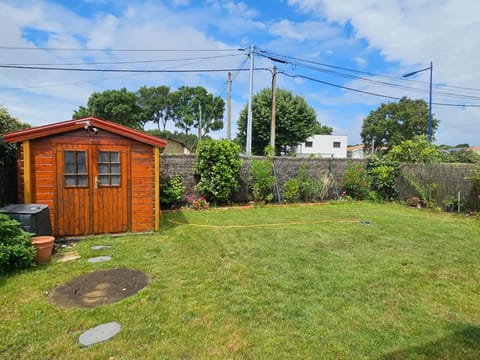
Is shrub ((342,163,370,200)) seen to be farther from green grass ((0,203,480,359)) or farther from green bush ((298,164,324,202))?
green grass ((0,203,480,359))

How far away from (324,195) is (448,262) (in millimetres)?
6185

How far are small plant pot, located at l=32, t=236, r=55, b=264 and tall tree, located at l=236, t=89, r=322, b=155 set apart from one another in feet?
56.3

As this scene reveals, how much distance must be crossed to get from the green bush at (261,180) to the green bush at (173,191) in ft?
7.62

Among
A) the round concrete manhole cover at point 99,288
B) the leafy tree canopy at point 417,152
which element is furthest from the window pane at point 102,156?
the leafy tree canopy at point 417,152

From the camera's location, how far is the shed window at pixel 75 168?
4.43 meters

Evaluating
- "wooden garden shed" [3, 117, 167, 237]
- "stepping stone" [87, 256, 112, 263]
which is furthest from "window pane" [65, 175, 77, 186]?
"stepping stone" [87, 256, 112, 263]

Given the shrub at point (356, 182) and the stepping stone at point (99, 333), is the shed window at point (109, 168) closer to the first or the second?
the stepping stone at point (99, 333)

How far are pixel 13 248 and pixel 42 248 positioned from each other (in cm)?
33

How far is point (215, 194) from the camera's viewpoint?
25.7 ft

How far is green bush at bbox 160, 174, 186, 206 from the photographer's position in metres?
7.43

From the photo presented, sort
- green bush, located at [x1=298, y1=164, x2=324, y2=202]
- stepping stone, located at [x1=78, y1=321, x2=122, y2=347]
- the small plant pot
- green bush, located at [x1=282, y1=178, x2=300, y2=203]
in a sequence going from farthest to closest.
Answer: green bush, located at [x1=298, y1=164, x2=324, y2=202] < green bush, located at [x1=282, y1=178, x2=300, y2=203] < the small plant pot < stepping stone, located at [x1=78, y1=321, x2=122, y2=347]

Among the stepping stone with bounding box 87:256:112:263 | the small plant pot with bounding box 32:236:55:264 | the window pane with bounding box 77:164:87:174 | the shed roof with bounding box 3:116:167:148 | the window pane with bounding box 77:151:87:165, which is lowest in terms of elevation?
the stepping stone with bounding box 87:256:112:263

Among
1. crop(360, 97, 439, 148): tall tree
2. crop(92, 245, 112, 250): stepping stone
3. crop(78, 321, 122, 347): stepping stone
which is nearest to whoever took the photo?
crop(78, 321, 122, 347): stepping stone

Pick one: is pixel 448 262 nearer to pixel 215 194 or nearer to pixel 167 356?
pixel 167 356
